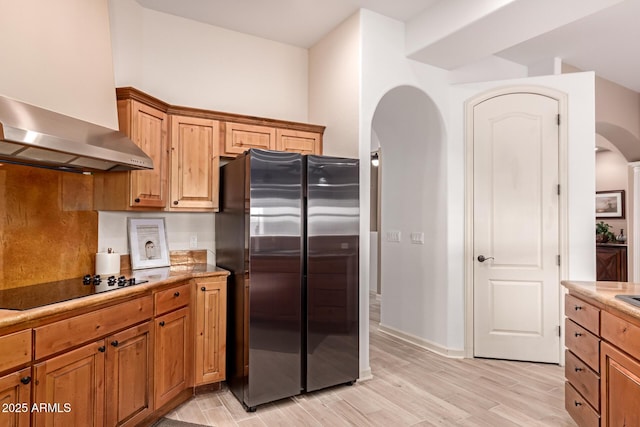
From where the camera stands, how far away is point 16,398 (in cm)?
162

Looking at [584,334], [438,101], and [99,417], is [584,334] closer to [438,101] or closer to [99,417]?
[438,101]

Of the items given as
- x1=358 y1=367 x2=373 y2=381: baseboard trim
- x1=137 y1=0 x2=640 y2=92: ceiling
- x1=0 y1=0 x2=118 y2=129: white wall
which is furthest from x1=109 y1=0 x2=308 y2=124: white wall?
x1=358 y1=367 x2=373 y2=381: baseboard trim

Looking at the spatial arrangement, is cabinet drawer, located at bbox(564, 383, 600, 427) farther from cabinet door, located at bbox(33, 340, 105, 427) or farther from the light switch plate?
cabinet door, located at bbox(33, 340, 105, 427)

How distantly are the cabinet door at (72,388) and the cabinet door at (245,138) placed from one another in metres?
1.82

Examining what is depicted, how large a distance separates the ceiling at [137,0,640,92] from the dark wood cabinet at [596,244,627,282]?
3693mm

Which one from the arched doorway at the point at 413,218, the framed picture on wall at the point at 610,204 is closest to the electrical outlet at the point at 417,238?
the arched doorway at the point at 413,218

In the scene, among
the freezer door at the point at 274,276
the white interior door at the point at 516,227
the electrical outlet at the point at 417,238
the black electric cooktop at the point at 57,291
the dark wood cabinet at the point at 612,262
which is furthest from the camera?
the dark wood cabinet at the point at 612,262

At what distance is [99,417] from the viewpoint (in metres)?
2.04

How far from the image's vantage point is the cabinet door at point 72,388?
1739 mm

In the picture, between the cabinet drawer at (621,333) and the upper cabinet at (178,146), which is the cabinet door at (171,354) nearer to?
the upper cabinet at (178,146)

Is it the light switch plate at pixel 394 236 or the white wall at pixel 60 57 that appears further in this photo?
the light switch plate at pixel 394 236

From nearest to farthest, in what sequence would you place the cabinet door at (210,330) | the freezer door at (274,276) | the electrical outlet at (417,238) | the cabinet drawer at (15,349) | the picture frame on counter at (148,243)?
the cabinet drawer at (15,349)
the freezer door at (274,276)
the cabinet door at (210,330)
the picture frame on counter at (148,243)
the electrical outlet at (417,238)

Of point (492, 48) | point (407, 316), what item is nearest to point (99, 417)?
point (407, 316)

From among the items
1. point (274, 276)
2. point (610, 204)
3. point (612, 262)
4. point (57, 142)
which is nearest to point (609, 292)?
point (274, 276)
